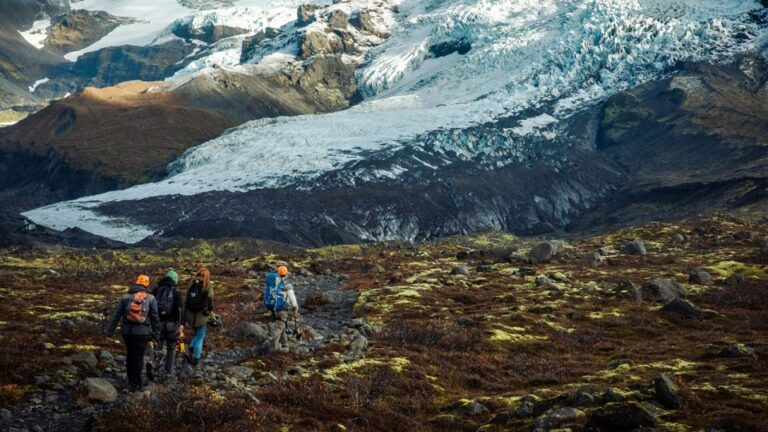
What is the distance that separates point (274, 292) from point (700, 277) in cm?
3246

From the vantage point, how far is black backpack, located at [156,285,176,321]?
66.2 ft

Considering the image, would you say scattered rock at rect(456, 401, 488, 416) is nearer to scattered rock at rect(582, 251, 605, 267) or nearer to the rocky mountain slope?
the rocky mountain slope

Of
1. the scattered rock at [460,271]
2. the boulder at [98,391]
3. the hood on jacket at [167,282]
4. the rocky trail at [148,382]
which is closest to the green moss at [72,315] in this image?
the rocky trail at [148,382]

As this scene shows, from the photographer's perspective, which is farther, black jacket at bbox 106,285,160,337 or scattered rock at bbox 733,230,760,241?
scattered rock at bbox 733,230,760,241

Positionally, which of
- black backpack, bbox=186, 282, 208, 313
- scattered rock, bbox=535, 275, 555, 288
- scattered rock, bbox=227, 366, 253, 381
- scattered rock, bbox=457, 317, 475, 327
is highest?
black backpack, bbox=186, 282, 208, 313

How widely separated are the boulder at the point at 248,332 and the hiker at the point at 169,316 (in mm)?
5403

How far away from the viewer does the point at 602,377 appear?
64.8ft

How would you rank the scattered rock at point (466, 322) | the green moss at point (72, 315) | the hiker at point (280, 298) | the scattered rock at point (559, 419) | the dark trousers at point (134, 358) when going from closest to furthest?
the scattered rock at point (559, 419), the dark trousers at point (134, 358), the hiker at point (280, 298), the green moss at point (72, 315), the scattered rock at point (466, 322)

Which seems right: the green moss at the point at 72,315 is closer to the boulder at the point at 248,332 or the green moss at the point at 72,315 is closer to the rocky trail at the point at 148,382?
the rocky trail at the point at 148,382

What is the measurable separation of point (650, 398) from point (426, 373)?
7.84m

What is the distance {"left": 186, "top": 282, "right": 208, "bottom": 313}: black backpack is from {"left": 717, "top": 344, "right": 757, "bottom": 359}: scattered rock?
1840 cm

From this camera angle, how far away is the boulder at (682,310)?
110 feet

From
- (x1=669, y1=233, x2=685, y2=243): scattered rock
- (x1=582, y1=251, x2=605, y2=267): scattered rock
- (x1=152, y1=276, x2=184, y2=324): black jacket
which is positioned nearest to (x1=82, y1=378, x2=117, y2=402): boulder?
(x1=152, y1=276, x2=184, y2=324): black jacket

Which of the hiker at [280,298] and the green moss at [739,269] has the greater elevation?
the hiker at [280,298]
